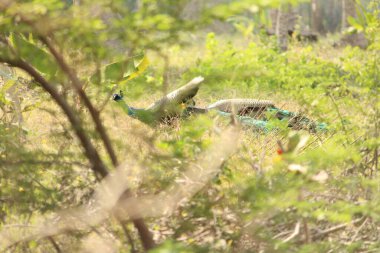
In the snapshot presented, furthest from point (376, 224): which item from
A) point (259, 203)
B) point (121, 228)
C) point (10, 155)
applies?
point (10, 155)

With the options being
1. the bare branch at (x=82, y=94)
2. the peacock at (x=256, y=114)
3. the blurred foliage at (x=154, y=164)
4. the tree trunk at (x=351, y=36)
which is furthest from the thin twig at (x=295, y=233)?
the tree trunk at (x=351, y=36)

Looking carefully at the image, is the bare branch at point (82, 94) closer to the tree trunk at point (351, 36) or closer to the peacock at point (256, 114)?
the peacock at point (256, 114)

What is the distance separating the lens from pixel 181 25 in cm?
314

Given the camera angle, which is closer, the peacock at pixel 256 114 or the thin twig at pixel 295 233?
the thin twig at pixel 295 233

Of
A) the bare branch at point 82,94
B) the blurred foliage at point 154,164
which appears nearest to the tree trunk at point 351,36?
the blurred foliage at point 154,164

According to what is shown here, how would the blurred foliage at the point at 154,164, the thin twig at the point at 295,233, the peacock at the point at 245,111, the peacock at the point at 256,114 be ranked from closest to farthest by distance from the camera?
the blurred foliage at the point at 154,164 → the thin twig at the point at 295,233 → the peacock at the point at 245,111 → the peacock at the point at 256,114

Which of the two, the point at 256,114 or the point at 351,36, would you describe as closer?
the point at 256,114

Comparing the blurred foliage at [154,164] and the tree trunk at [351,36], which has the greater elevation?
the blurred foliage at [154,164]

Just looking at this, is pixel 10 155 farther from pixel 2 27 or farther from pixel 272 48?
pixel 272 48

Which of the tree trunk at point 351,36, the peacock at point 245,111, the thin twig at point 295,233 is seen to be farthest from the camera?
the tree trunk at point 351,36

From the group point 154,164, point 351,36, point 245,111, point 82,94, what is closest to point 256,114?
point 245,111

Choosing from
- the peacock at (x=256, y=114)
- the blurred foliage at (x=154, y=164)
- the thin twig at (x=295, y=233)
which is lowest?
the peacock at (x=256, y=114)

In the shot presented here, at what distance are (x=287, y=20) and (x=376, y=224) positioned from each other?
51.1 ft

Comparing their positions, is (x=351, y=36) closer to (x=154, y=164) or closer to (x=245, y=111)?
(x=245, y=111)
